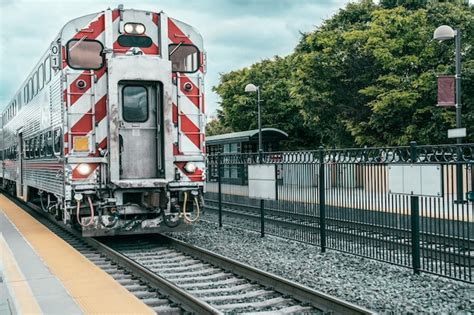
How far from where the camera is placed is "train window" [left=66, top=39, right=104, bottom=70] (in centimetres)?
1091

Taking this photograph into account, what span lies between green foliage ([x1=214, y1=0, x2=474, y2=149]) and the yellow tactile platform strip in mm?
20786

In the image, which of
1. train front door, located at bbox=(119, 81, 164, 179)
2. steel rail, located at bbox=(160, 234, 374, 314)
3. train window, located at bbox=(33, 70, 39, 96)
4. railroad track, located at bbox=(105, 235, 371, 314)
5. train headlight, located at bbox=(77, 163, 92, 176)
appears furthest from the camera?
train window, located at bbox=(33, 70, 39, 96)

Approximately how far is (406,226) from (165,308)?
4040 mm

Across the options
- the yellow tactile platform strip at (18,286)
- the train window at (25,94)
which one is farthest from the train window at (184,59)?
the train window at (25,94)

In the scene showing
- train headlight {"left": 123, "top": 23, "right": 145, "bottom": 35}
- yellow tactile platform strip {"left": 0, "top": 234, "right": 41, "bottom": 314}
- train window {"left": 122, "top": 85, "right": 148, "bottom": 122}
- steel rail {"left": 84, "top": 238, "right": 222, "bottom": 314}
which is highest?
train headlight {"left": 123, "top": 23, "right": 145, "bottom": 35}

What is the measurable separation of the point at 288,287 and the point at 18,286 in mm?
3387

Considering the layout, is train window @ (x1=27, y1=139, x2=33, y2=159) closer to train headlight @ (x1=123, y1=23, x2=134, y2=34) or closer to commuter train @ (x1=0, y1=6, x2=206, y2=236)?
commuter train @ (x1=0, y1=6, x2=206, y2=236)

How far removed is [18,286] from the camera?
7.29 metres

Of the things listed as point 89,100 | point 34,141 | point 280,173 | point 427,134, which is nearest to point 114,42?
point 89,100

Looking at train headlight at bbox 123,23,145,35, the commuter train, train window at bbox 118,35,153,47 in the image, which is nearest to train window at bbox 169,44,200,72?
the commuter train

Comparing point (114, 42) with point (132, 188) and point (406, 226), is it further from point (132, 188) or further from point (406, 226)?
point (406, 226)

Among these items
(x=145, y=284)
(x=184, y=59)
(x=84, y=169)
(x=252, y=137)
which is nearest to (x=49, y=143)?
(x=84, y=169)

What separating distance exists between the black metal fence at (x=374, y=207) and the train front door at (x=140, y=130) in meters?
2.48

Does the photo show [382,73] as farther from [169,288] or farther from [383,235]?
[169,288]
